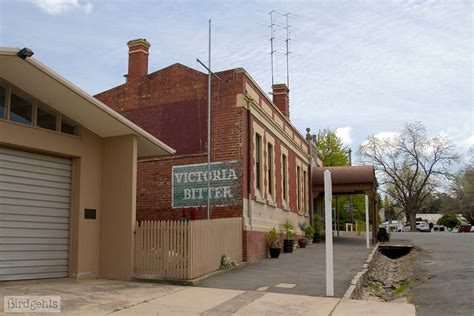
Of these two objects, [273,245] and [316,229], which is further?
[316,229]

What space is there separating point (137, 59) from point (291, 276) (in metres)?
10.8

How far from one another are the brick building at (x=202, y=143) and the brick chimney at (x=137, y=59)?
4 centimetres

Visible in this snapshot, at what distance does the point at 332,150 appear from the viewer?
171ft

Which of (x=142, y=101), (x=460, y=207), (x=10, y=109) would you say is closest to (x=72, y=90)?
(x=10, y=109)

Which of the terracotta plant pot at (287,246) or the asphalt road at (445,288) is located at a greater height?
the terracotta plant pot at (287,246)

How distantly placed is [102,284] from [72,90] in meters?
4.36

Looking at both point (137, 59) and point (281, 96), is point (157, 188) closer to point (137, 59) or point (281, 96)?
point (137, 59)

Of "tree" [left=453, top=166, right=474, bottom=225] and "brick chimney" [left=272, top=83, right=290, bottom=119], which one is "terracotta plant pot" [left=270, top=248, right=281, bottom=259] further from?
"tree" [left=453, top=166, right=474, bottom=225]

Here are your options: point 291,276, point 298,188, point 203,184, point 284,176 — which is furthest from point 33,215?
point 298,188

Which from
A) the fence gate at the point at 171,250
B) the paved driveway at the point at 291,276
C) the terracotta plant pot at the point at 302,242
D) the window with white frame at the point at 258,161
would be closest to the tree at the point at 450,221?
the terracotta plant pot at the point at 302,242

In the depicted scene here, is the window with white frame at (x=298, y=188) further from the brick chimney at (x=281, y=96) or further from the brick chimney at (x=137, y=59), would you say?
the brick chimney at (x=137, y=59)

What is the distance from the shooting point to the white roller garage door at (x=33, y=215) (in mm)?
10555

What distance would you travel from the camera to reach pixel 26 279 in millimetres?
10766

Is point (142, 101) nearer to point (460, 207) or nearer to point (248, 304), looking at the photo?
point (248, 304)
